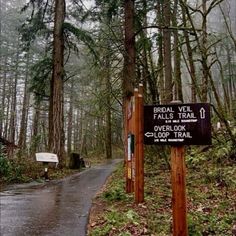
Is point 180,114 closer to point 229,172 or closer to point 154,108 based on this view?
point 154,108

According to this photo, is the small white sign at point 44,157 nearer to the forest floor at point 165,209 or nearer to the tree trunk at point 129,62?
the forest floor at point 165,209

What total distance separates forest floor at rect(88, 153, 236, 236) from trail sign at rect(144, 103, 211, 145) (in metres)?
1.32

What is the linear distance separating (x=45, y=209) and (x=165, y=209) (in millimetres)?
2735

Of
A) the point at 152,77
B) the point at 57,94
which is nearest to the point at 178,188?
the point at 152,77

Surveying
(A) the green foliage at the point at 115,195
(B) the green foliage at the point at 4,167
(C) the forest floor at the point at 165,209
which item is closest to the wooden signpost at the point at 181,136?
(C) the forest floor at the point at 165,209

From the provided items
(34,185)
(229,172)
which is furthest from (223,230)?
(34,185)

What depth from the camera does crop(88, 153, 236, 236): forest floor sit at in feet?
16.9

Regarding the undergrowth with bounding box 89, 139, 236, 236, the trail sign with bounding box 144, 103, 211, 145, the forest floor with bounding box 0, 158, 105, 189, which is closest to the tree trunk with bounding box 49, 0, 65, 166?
the forest floor with bounding box 0, 158, 105, 189

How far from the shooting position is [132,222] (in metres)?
5.47

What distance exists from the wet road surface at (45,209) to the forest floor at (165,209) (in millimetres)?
329

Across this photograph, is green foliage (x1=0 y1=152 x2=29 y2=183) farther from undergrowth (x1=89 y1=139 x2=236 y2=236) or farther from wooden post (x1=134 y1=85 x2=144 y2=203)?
wooden post (x1=134 y1=85 x2=144 y2=203)

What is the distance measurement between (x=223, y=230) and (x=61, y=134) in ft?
41.1

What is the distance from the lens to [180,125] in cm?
473

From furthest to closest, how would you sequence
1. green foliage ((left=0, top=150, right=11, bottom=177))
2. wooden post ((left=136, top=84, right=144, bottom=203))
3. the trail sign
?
1. green foliage ((left=0, top=150, right=11, bottom=177))
2. wooden post ((left=136, top=84, right=144, bottom=203))
3. the trail sign
